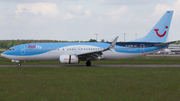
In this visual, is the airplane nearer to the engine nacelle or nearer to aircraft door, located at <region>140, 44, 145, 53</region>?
aircraft door, located at <region>140, 44, 145, 53</region>

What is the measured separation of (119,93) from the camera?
1113 centimetres

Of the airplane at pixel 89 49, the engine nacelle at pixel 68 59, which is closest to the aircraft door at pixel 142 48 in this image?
the airplane at pixel 89 49

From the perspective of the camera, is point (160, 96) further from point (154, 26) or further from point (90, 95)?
point (154, 26)

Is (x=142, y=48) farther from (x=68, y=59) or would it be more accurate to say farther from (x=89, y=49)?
(x=68, y=59)

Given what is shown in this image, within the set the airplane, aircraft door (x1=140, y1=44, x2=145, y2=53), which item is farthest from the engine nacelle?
aircraft door (x1=140, y1=44, x2=145, y2=53)

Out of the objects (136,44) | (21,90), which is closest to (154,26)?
(136,44)

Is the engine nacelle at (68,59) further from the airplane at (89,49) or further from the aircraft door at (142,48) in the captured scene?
the aircraft door at (142,48)

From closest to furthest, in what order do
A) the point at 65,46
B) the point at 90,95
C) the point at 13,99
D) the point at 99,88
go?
the point at 13,99 < the point at 90,95 < the point at 99,88 < the point at 65,46

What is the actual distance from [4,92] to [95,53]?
17.0 m

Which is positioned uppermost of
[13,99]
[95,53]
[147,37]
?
[147,37]

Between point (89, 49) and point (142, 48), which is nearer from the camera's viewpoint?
point (89, 49)

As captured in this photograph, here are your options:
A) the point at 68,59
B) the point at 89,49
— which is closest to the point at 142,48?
the point at 89,49

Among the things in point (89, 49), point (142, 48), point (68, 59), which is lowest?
point (68, 59)

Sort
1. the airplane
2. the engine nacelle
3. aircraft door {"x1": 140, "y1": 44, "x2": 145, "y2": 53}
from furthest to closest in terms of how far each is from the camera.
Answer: aircraft door {"x1": 140, "y1": 44, "x2": 145, "y2": 53}
the airplane
the engine nacelle
